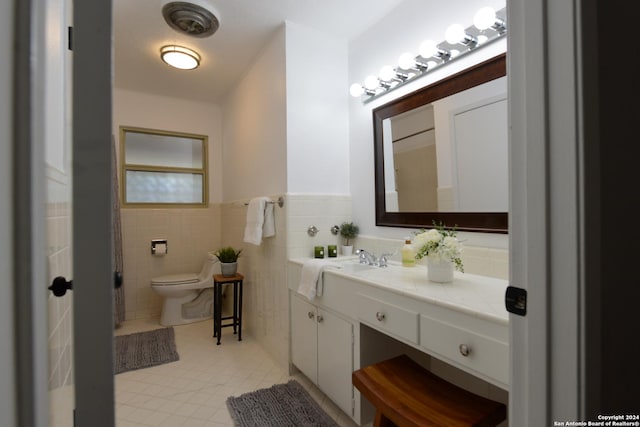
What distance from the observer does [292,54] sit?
2102mm

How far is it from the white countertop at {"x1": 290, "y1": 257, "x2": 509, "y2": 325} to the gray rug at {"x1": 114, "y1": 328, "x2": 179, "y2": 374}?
5.20 ft

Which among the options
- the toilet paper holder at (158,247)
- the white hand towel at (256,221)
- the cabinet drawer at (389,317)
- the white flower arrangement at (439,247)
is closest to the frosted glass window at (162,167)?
the toilet paper holder at (158,247)

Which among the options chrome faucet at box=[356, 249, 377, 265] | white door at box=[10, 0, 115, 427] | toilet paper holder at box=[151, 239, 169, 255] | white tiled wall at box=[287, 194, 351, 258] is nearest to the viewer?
white door at box=[10, 0, 115, 427]

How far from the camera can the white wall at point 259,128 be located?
2.16 meters

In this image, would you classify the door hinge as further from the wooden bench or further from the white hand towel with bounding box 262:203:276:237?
the white hand towel with bounding box 262:203:276:237

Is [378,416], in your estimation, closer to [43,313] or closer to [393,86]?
[43,313]

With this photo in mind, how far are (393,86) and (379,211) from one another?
32.2 inches

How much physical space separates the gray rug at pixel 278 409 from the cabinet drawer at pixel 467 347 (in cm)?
83

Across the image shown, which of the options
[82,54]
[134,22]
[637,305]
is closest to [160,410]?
[82,54]

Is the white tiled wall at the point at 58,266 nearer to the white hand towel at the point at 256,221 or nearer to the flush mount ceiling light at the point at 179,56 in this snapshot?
the white hand towel at the point at 256,221

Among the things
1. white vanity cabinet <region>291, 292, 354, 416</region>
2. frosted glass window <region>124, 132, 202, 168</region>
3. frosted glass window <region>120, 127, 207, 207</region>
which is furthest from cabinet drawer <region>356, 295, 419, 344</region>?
frosted glass window <region>124, 132, 202, 168</region>

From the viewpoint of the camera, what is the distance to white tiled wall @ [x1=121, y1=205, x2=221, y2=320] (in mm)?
3117

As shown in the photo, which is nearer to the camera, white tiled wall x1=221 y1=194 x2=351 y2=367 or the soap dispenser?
the soap dispenser

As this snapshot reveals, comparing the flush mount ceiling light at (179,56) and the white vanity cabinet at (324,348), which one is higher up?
the flush mount ceiling light at (179,56)
